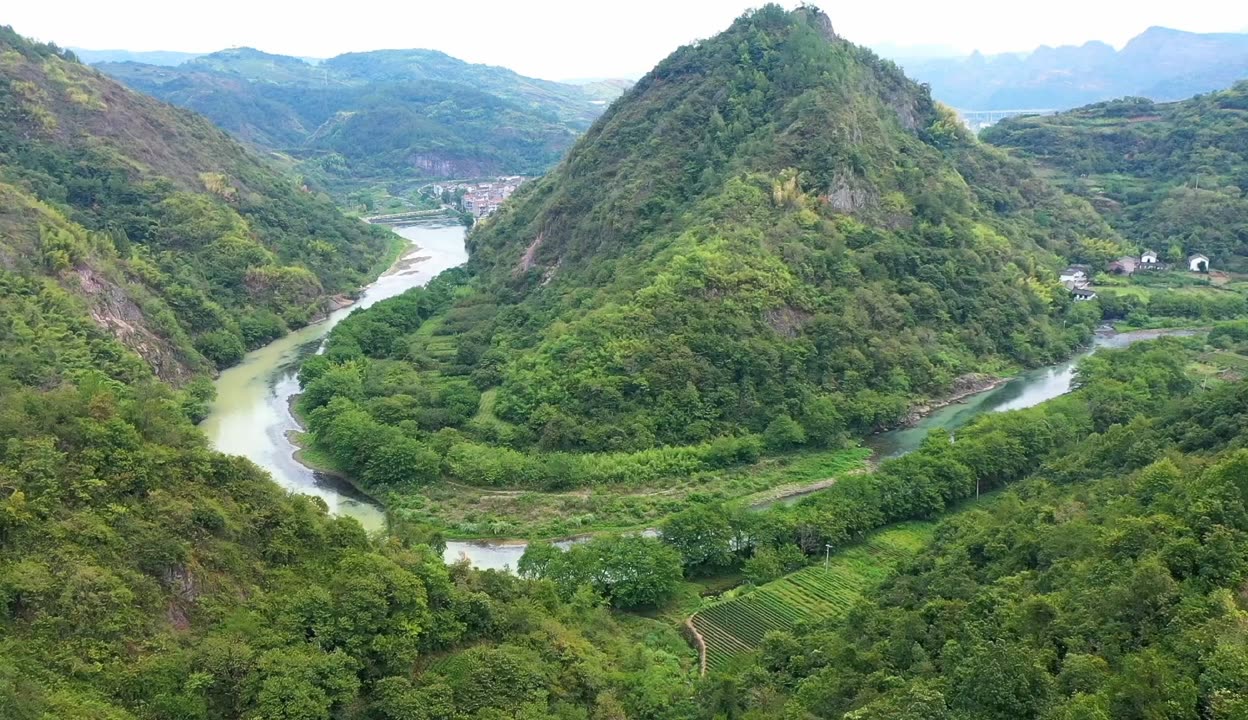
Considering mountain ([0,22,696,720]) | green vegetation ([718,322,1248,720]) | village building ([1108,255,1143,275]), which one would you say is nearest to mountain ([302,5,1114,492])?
village building ([1108,255,1143,275])

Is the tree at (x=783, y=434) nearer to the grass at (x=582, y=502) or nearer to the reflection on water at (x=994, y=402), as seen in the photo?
the grass at (x=582, y=502)

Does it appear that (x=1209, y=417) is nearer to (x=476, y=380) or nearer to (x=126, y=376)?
(x=476, y=380)

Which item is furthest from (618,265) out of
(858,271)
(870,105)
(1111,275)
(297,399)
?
(1111,275)

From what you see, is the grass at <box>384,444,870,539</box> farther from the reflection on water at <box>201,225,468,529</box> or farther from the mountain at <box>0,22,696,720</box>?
the mountain at <box>0,22,696,720</box>

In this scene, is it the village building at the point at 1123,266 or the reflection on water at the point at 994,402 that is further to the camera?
the village building at the point at 1123,266

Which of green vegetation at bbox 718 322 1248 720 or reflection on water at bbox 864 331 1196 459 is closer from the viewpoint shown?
green vegetation at bbox 718 322 1248 720

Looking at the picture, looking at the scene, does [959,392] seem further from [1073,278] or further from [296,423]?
[296,423]

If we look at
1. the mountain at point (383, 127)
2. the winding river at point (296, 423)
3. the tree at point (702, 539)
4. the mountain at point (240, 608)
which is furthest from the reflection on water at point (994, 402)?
the mountain at point (383, 127)
